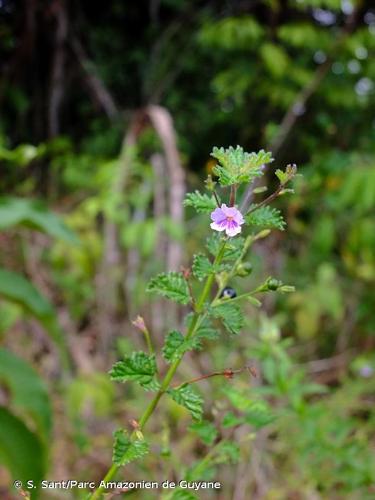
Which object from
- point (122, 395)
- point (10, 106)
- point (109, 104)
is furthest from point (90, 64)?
point (122, 395)

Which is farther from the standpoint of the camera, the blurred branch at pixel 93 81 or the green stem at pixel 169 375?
the blurred branch at pixel 93 81

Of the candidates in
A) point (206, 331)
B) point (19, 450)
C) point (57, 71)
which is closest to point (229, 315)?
point (206, 331)

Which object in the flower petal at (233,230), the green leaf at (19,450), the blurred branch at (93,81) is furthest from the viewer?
the blurred branch at (93,81)

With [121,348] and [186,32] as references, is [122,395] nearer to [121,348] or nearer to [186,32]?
[121,348]

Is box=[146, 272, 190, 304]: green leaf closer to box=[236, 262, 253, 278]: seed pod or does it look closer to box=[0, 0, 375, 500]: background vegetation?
box=[236, 262, 253, 278]: seed pod

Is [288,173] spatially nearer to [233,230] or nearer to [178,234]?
[233,230]

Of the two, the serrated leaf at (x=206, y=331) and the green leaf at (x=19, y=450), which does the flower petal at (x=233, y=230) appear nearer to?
the serrated leaf at (x=206, y=331)

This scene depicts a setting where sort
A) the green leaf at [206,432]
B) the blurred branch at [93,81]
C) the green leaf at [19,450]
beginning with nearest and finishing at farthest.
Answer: the green leaf at [206,432] < the green leaf at [19,450] < the blurred branch at [93,81]

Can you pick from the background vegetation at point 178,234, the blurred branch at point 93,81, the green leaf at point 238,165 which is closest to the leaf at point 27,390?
the background vegetation at point 178,234
